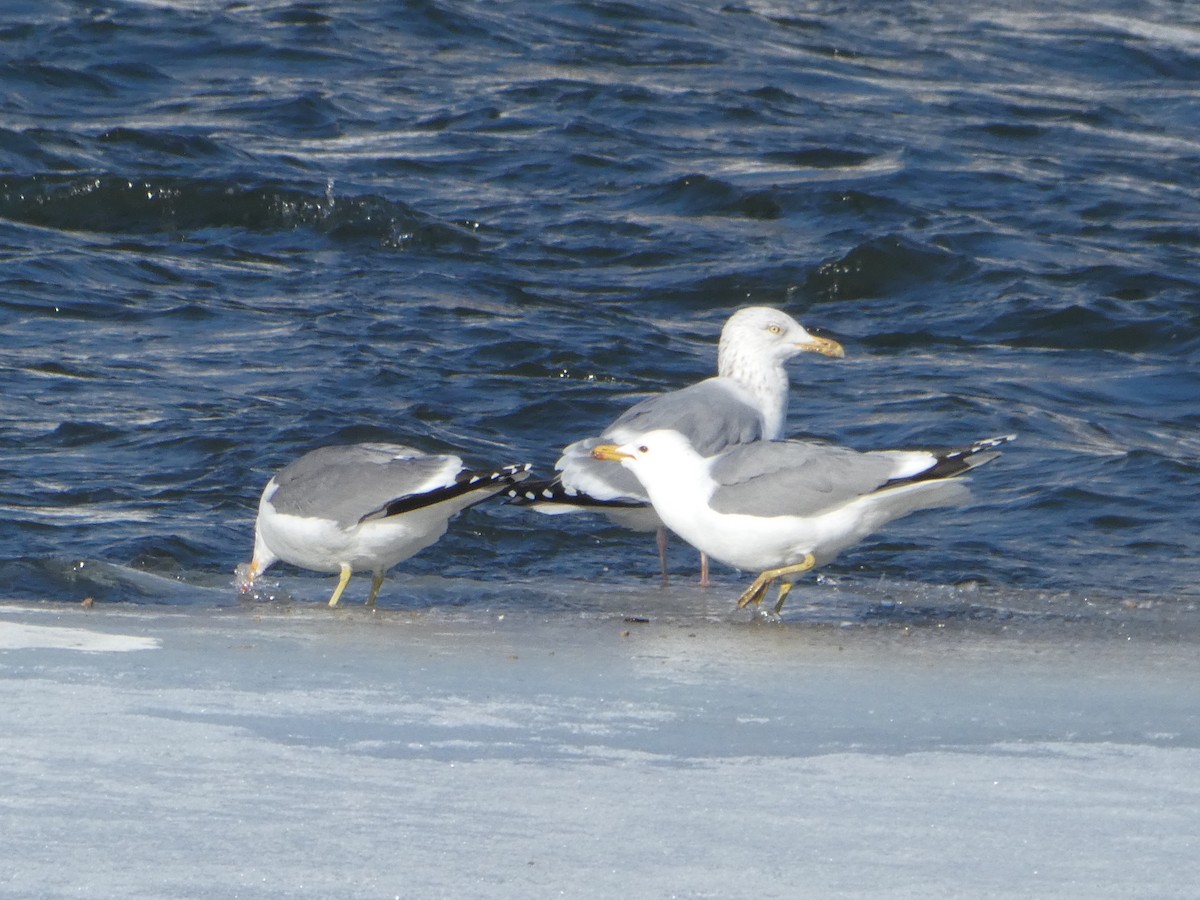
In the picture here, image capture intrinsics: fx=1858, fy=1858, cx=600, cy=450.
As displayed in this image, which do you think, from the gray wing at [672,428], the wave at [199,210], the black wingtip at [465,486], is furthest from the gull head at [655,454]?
the wave at [199,210]

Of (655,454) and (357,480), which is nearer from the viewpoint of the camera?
(655,454)

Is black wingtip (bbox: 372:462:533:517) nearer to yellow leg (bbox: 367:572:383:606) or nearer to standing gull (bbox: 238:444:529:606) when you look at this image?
standing gull (bbox: 238:444:529:606)

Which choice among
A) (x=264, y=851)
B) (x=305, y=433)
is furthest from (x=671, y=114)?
(x=264, y=851)

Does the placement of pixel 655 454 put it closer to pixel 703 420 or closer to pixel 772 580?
pixel 772 580

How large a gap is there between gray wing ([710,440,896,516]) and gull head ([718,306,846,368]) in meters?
1.91

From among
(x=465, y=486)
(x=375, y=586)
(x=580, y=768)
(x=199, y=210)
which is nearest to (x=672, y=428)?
(x=375, y=586)

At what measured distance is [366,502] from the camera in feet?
17.8

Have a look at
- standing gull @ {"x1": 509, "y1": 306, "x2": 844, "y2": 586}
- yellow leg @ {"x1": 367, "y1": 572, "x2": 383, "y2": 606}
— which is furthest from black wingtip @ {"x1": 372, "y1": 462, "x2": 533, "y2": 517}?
standing gull @ {"x1": 509, "y1": 306, "x2": 844, "y2": 586}

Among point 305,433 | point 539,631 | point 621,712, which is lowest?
point 305,433

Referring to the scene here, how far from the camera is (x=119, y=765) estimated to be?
304 centimetres

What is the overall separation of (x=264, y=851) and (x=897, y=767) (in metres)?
1.12

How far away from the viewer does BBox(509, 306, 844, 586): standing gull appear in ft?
20.4

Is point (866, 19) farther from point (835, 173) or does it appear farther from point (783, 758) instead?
point (783, 758)

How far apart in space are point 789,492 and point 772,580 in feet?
1.38
